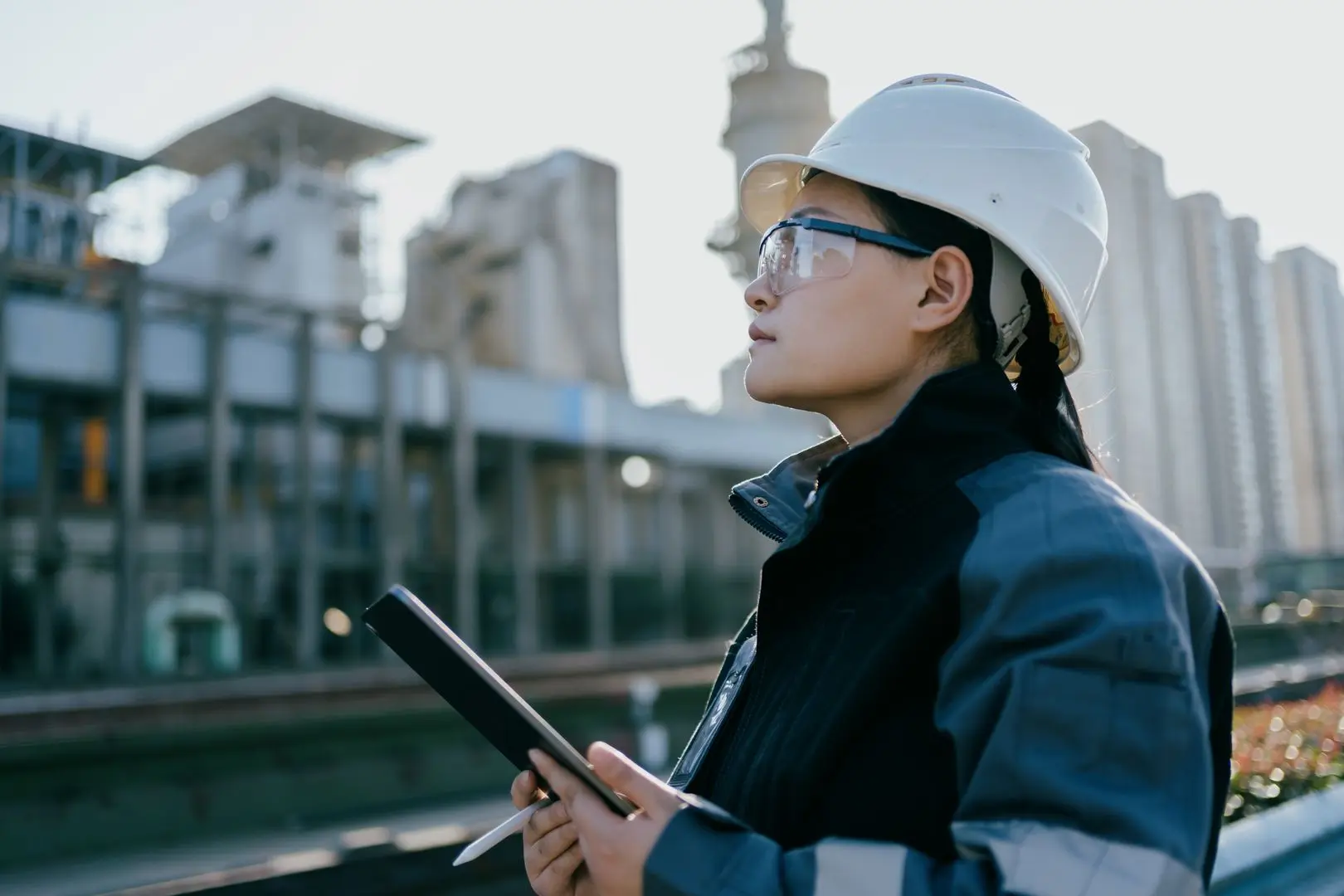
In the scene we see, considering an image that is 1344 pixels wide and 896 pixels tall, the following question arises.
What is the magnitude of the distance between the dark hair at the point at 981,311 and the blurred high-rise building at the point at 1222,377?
184 ft

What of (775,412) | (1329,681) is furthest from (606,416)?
(1329,681)

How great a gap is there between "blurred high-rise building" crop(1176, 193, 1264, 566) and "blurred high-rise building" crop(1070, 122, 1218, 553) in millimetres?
482

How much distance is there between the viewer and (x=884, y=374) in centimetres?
175

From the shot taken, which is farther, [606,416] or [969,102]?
[606,416]

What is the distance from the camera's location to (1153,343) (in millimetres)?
56625

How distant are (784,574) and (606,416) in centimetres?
4054

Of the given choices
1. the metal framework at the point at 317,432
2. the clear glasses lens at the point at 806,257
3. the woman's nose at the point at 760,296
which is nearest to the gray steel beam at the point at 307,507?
the metal framework at the point at 317,432

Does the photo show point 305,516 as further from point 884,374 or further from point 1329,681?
point 884,374

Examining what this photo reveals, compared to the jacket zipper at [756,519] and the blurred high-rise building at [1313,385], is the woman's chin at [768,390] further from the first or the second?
the blurred high-rise building at [1313,385]

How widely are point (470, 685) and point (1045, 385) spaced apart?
0.98 metres

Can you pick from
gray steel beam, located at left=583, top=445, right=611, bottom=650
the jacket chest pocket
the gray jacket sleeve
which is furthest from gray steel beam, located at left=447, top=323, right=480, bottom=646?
the gray jacket sleeve

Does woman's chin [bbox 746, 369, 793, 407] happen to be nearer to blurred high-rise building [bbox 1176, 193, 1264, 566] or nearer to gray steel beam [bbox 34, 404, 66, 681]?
gray steel beam [bbox 34, 404, 66, 681]

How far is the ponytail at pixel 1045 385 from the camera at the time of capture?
1724mm

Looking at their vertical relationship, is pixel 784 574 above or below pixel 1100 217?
below
